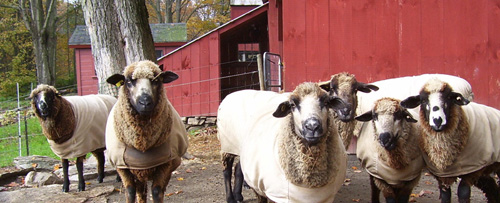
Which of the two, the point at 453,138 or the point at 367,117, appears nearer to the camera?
the point at 453,138

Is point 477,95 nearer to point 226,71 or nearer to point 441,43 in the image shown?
point 441,43

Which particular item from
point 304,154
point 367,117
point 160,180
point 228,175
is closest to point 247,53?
point 228,175

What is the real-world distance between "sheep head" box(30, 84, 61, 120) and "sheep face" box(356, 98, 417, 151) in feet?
16.6

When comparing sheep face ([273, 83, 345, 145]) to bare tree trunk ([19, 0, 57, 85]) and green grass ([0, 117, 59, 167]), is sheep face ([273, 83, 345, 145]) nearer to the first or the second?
green grass ([0, 117, 59, 167])

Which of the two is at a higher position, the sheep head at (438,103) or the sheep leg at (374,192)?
the sheep head at (438,103)

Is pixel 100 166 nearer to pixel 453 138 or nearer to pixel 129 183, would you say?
pixel 129 183

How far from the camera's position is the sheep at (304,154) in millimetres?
3504

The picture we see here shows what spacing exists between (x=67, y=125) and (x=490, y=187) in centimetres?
628

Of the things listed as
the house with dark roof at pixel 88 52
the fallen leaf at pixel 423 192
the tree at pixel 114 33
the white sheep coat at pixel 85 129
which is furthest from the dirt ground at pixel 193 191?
the house with dark roof at pixel 88 52

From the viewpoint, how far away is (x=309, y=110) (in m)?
3.45

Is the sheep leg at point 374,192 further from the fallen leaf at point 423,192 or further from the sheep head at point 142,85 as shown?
the sheep head at point 142,85

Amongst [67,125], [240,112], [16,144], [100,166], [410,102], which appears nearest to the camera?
[410,102]

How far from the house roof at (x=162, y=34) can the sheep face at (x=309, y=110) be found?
64.8 feet

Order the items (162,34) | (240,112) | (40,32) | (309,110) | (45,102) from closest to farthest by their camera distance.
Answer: (309,110)
(240,112)
(45,102)
(162,34)
(40,32)
